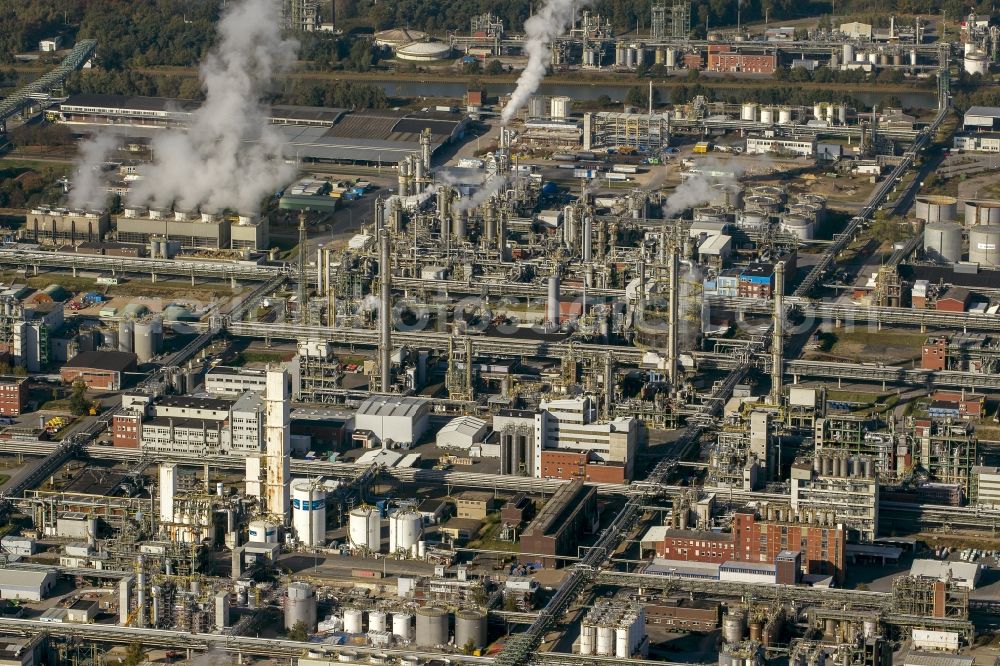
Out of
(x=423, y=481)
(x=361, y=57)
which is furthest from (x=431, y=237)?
(x=361, y=57)

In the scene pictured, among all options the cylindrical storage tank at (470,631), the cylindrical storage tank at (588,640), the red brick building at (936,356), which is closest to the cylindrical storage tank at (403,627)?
the cylindrical storage tank at (470,631)

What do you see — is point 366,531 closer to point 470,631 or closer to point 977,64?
point 470,631

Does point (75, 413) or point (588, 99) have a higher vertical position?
point (588, 99)

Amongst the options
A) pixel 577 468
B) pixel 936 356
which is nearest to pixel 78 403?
pixel 577 468

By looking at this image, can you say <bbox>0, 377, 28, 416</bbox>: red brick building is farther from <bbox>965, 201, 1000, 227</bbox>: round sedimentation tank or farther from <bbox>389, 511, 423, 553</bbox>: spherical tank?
<bbox>965, 201, 1000, 227</bbox>: round sedimentation tank

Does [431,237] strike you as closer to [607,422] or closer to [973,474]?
[607,422]

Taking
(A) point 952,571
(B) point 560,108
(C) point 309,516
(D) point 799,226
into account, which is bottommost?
(A) point 952,571

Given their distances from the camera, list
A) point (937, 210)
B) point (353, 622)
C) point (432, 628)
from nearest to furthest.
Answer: point (432, 628) < point (353, 622) < point (937, 210)

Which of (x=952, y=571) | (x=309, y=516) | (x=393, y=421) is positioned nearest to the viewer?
(x=952, y=571)
